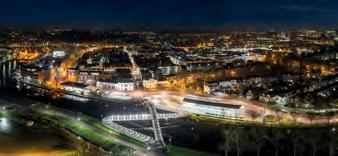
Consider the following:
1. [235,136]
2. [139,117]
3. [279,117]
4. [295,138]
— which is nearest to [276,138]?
[295,138]

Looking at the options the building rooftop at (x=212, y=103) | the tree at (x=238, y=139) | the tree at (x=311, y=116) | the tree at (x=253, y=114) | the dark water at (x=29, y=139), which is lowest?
the dark water at (x=29, y=139)

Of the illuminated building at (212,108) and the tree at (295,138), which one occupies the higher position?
the illuminated building at (212,108)

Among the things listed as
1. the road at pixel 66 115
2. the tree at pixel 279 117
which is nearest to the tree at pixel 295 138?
the tree at pixel 279 117

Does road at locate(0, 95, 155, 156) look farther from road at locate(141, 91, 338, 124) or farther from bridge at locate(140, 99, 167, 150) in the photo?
road at locate(141, 91, 338, 124)

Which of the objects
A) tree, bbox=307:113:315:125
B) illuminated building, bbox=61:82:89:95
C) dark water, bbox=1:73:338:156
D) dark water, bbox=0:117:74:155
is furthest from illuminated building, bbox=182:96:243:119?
illuminated building, bbox=61:82:89:95

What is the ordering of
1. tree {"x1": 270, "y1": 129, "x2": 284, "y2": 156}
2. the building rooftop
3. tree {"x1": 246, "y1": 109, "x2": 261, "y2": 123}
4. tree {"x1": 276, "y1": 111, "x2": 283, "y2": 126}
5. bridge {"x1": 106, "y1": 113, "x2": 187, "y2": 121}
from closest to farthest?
1. tree {"x1": 270, "y1": 129, "x2": 284, "y2": 156}
2. tree {"x1": 276, "y1": 111, "x2": 283, "y2": 126}
3. tree {"x1": 246, "y1": 109, "x2": 261, "y2": 123}
4. bridge {"x1": 106, "y1": 113, "x2": 187, "y2": 121}
5. the building rooftop

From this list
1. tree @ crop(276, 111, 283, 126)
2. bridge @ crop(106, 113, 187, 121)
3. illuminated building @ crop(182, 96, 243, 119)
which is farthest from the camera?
illuminated building @ crop(182, 96, 243, 119)

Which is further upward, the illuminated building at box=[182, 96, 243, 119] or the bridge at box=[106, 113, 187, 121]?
the illuminated building at box=[182, 96, 243, 119]

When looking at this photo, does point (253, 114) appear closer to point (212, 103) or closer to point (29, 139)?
point (212, 103)

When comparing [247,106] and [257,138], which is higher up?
[247,106]

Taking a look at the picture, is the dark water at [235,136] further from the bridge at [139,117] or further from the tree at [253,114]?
the tree at [253,114]

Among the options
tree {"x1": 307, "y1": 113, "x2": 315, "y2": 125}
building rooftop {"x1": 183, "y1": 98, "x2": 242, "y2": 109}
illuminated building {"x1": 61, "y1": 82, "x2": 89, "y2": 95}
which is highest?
illuminated building {"x1": 61, "y1": 82, "x2": 89, "y2": 95}

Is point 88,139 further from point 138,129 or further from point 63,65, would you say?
point 63,65

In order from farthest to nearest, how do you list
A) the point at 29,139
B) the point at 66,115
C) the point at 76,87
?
the point at 76,87, the point at 66,115, the point at 29,139
